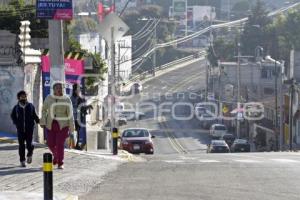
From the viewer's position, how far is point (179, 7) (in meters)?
173

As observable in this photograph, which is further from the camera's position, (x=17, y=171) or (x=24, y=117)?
(x=24, y=117)

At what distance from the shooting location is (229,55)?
339 ft

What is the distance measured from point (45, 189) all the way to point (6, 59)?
10.8 meters

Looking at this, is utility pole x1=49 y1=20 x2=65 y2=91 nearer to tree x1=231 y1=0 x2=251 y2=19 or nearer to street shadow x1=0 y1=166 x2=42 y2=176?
street shadow x1=0 y1=166 x2=42 y2=176

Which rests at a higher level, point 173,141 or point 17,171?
point 17,171

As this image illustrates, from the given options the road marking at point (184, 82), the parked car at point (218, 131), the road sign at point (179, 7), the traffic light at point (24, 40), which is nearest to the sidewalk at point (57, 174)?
the traffic light at point (24, 40)

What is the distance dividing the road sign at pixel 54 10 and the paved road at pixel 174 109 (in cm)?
3261

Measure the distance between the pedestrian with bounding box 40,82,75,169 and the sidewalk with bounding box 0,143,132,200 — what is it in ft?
1.66

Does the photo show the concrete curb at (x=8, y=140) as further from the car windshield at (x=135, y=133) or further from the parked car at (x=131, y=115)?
the parked car at (x=131, y=115)

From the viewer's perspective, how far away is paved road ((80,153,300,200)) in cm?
1206

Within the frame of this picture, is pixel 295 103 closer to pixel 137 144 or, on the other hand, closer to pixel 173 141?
pixel 173 141

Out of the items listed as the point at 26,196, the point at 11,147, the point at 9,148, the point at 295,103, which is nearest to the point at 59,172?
the point at 26,196

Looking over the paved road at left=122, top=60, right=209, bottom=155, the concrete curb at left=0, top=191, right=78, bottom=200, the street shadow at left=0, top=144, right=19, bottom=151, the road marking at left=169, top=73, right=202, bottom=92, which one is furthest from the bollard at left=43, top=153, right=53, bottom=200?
the road marking at left=169, top=73, right=202, bottom=92

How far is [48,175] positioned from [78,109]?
30.5 feet
